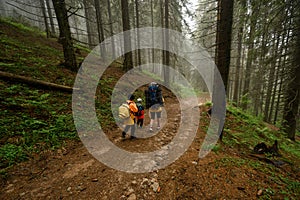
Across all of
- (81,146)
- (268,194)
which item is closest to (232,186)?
(268,194)

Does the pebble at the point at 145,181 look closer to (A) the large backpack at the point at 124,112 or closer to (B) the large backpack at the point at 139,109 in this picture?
(A) the large backpack at the point at 124,112

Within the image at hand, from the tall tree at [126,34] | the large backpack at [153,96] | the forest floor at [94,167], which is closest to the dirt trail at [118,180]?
the forest floor at [94,167]

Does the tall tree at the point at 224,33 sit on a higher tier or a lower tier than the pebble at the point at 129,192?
higher

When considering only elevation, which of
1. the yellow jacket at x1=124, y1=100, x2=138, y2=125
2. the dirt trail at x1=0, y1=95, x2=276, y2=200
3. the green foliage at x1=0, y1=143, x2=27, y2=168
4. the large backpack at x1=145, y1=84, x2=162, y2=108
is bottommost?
the dirt trail at x1=0, y1=95, x2=276, y2=200

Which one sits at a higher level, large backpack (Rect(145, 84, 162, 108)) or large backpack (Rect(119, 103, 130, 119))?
large backpack (Rect(145, 84, 162, 108))

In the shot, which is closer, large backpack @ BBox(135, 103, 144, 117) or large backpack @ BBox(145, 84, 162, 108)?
large backpack @ BBox(135, 103, 144, 117)

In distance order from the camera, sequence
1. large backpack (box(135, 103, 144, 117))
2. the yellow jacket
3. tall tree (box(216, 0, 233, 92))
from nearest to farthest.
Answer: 1. tall tree (box(216, 0, 233, 92))
2. the yellow jacket
3. large backpack (box(135, 103, 144, 117))

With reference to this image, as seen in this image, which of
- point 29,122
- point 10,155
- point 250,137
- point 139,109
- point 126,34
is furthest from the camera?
point 126,34

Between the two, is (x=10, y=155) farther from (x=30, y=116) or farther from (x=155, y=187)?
(x=155, y=187)

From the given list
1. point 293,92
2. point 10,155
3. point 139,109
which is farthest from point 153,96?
point 293,92

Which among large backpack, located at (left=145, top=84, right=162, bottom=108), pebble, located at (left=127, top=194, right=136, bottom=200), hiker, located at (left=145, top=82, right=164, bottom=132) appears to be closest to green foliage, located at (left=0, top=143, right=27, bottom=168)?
pebble, located at (left=127, top=194, right=136, bottom=200)

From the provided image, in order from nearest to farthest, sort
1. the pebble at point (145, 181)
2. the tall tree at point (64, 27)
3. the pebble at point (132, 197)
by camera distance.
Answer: the pebble at point (132, 197) < the pebble at point (145, 181) < the tall tree at point (64, 27)

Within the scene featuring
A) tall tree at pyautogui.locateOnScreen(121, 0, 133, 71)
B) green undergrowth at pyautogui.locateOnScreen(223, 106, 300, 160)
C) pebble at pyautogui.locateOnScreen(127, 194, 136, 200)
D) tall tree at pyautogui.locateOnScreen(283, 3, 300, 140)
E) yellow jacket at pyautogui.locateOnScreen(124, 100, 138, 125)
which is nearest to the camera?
pebble at pyautogui.locateOnScreen(127, 194, 136, 200)

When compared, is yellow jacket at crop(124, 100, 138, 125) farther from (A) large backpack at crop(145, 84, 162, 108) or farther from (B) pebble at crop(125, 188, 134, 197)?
(B) pebble at crop(125, 188, 134, 197)
